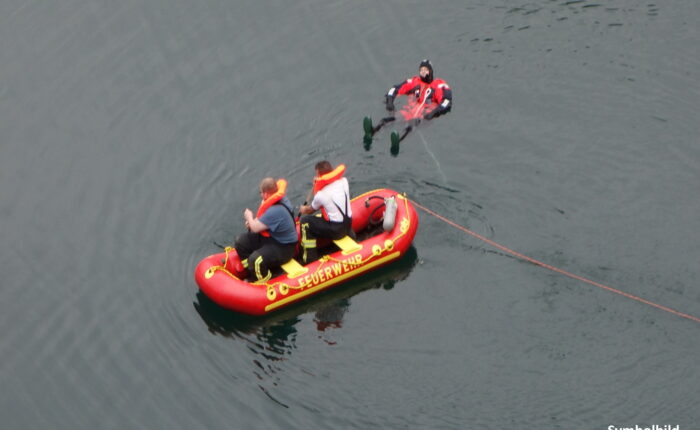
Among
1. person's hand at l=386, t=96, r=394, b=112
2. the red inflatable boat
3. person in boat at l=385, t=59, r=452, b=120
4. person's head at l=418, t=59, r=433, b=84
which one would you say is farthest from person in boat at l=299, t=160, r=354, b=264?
person's head at l=418, t=59, r=433, b=84

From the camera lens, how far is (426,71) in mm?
19578

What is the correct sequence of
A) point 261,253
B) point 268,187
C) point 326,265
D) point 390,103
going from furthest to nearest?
point 390,103
point 326,265
point 261,253
point 268,187

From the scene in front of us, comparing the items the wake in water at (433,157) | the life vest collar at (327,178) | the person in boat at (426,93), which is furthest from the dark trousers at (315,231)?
the person in boat at (426,93)

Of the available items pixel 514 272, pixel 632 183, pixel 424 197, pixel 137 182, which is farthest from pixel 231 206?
pixel 632 183

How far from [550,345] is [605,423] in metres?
1.49

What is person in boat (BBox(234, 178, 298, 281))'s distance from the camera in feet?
50.9

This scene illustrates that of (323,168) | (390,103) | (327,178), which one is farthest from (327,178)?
(390,103)

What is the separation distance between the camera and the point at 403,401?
14305 mm

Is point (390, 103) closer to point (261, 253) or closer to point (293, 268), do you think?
point (293, 268)

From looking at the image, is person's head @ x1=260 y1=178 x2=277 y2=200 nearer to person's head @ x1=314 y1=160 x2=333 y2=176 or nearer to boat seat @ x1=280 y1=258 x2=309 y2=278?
person's head @ x1=314 y1=160 x2=333 y2=176

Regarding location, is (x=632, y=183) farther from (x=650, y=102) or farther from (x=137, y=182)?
(x=137, y=182)

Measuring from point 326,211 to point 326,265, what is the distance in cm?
84

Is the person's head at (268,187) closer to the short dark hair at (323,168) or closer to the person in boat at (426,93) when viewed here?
the short dark hair at (323,168)

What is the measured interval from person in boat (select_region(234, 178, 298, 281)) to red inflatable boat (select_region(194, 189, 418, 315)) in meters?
0.18
